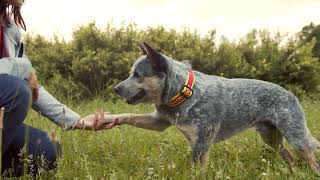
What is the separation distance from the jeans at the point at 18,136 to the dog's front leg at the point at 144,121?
555mm

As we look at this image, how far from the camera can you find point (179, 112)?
433cm

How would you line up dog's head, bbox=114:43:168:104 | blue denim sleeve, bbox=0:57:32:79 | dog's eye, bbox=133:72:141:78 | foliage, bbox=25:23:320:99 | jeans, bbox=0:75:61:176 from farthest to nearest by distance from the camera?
foliage, bbox=25:23:320:99
dog's eye, bbox=133:72:141:78
dog's head, bbox=114:43:168:104
blue denim sleeve, bbox=0:57:32:79
jeans, bbox=0:75:61:176

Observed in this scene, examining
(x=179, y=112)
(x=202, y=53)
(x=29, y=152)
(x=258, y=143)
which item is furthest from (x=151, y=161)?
(x=202, y=53)

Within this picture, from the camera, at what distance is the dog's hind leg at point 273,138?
15.4 feet

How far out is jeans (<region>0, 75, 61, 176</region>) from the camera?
3.34 meters

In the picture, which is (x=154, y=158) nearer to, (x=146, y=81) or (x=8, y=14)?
(x=146, y=81)

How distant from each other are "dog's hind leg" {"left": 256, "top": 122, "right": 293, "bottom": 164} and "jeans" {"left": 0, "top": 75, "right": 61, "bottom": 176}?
175 centimetres

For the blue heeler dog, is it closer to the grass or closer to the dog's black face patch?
the dog's black face patch

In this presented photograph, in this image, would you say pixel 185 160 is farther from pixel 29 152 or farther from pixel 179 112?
pixel 29 152

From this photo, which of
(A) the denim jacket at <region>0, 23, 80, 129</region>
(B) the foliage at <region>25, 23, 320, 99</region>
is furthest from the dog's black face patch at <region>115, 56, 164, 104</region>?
(B) the foliage at <region>25, 23, 320, 99</region>

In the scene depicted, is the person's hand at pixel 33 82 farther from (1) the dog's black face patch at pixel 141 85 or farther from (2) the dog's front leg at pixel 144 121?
(1) the dog's black face patch at pixel 141 85

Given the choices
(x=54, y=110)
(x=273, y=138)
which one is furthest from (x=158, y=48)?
(x=54, y=110)

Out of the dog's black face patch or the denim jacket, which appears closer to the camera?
the denim jacket

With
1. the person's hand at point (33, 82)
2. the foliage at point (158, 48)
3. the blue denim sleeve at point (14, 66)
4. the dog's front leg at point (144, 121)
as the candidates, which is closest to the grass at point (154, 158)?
the dog's front leg at point (144, 121)
